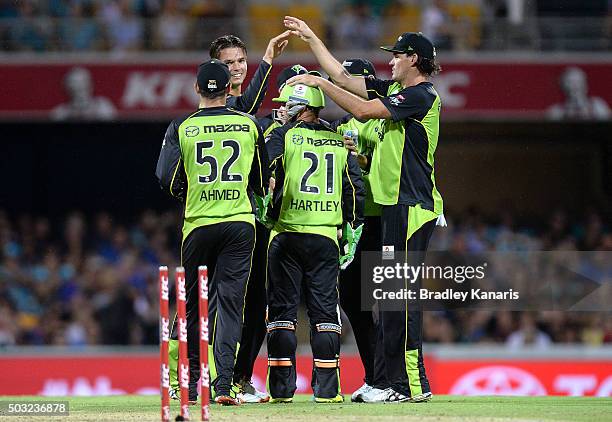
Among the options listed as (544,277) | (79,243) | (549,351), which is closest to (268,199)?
(549,351)

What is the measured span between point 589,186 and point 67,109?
26.5 ft

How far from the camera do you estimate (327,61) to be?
8898mm

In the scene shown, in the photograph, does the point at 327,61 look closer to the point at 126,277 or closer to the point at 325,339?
the point at 325,339

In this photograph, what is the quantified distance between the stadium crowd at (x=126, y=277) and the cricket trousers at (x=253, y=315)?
6.82 metres

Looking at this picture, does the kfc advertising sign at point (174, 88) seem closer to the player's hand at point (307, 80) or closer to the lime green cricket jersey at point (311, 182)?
the lime green cricket jersey at point (311, 182)

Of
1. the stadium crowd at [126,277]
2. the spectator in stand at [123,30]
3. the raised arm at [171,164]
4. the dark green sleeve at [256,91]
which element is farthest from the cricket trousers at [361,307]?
the spectator in stand at [123,30]

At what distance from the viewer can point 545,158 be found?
1966cm

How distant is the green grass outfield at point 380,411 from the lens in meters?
7.61

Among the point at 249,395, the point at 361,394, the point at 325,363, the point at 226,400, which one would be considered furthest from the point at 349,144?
the point at 226,400

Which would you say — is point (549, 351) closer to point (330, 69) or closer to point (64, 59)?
point (330, 69)

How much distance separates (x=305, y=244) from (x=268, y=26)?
8.38m

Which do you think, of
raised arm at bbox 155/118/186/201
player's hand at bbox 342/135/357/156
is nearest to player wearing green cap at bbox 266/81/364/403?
player's hand at bbox 342/135/357/156

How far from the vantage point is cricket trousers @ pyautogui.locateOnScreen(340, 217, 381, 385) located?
9250 millimetres

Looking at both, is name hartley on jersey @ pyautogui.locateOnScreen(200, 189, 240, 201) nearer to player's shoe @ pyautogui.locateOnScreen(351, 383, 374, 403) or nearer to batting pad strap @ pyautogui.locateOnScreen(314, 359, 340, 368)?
batting pad strap @ pyautogui.locateOnScreen(314, 359, 340, 368)
